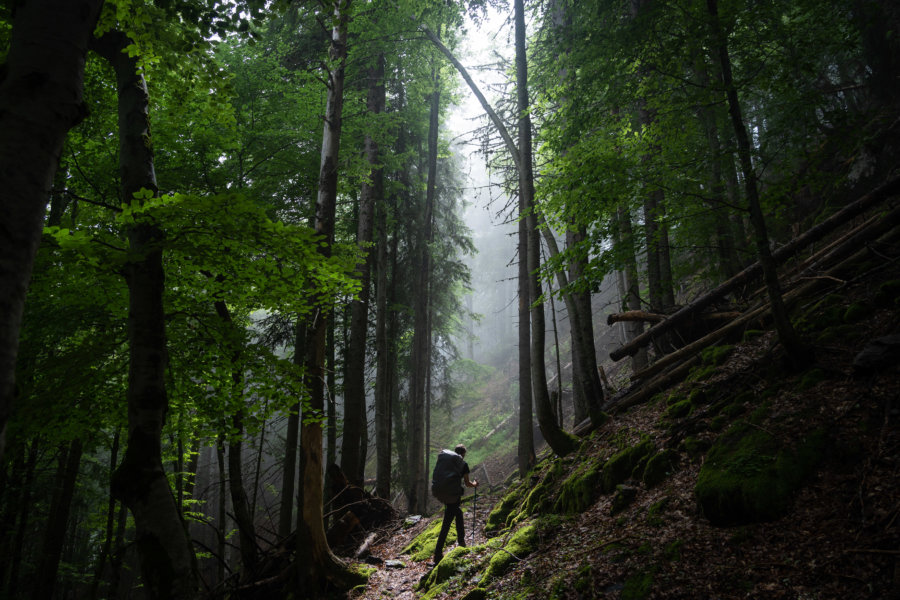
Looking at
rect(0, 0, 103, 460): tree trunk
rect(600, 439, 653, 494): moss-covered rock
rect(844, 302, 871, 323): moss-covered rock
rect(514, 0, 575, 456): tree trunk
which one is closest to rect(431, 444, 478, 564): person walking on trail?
rect(514, 0, 575, 456): tree trunk

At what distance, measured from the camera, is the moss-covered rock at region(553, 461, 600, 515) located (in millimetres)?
5498

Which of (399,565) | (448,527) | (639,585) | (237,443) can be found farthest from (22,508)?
(639,585)

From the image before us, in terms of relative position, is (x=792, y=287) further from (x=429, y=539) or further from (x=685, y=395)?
(x=429, y=539)

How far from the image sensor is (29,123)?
181 centimetres

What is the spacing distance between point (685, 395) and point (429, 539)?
522 cm

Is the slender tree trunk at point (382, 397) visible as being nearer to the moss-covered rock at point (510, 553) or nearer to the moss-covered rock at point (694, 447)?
the moss-covered rock at point (510, 553)

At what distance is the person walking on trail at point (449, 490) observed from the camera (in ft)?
21.8

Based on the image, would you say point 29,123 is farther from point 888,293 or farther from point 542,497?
point 888,293

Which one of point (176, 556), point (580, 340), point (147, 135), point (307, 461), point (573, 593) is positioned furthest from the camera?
point (580, 340)

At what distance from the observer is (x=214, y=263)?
452 centimetres

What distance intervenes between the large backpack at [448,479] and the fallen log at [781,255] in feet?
11.8

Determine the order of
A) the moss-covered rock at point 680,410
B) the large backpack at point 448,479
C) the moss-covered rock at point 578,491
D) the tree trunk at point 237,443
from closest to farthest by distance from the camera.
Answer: the tree trunk at point 237,443 → the moss-covered rock at point 578,491 → the moss-covered rock at point 680,410 → the large backpack at point 448,479

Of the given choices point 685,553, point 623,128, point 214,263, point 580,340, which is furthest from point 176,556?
point 623,128

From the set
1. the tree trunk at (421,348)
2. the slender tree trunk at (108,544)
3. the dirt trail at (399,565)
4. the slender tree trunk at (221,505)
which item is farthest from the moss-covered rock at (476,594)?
the slender tree trunk at (108,544)
